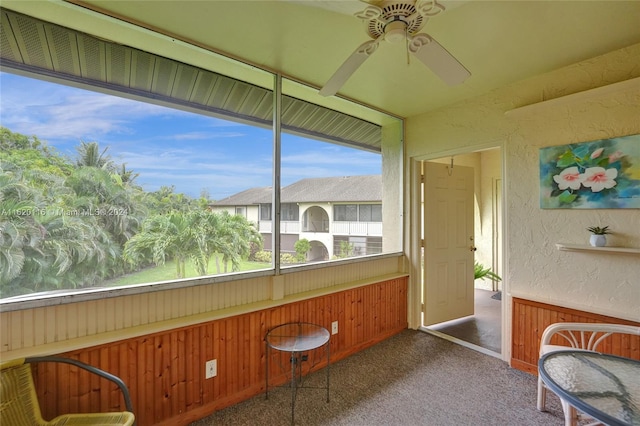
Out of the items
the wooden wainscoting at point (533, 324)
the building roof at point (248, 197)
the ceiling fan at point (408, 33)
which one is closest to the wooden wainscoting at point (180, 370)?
the building roof at point (248, 197)

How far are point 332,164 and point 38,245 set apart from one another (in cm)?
228

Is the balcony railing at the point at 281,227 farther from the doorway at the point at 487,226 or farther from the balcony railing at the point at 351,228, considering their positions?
the doorway at the point at 487,226

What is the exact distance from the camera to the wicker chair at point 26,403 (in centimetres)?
119

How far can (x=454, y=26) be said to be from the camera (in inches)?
66.0

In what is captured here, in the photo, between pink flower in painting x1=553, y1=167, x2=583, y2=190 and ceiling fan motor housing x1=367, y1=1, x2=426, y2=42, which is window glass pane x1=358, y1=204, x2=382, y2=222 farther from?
ceiling fan motor housing x1=367, y1=1, x2=426, y2=42

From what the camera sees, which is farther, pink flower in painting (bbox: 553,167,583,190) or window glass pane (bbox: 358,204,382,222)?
window glass pane (bbox: 358,204,382,222)

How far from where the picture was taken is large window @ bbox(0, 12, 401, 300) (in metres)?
1.44

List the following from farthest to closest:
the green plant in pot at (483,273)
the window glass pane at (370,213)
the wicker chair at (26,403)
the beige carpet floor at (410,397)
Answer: the green plant in pot at (483,273) < the window glass pane at (370,213) < the beige carpet floor at (410,397) < the wicker chair at (26,403)

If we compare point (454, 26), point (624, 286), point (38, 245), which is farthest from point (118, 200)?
point (624, 286)

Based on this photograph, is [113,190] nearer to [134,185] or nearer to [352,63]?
[134,185]

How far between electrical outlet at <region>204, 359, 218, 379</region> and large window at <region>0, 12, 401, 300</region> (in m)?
0.59

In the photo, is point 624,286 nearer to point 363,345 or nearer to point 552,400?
point 552,400

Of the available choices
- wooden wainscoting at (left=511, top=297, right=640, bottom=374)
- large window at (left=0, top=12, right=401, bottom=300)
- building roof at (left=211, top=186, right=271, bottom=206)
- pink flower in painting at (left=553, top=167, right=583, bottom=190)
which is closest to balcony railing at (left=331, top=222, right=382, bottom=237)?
large window at (left=0, top=12, right=401, bottom=300)

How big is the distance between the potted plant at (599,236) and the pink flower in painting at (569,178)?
326 mm
